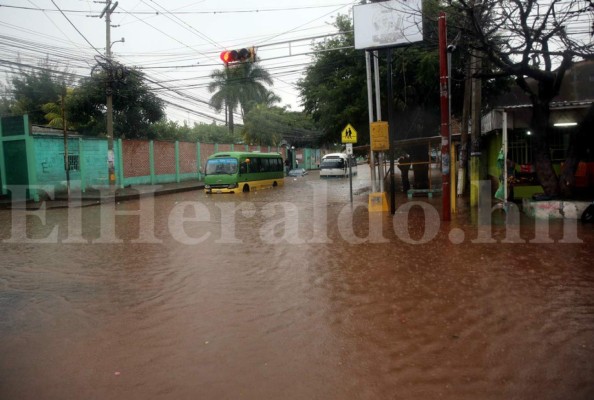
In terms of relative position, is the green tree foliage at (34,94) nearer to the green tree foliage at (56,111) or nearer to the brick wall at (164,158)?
the green tree foliage at (56,111)

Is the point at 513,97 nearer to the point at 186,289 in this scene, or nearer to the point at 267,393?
the point at 186,289

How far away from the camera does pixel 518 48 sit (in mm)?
10977

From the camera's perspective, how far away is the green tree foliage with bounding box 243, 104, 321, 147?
50750 mm

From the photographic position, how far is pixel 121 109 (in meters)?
33.5

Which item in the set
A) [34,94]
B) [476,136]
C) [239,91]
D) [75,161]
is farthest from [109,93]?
[239,91]

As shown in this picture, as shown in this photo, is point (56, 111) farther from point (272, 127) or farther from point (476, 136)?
point (476, 136)

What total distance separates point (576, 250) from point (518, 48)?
5022 millimetres

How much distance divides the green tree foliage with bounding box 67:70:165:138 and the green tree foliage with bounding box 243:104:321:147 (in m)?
15.9

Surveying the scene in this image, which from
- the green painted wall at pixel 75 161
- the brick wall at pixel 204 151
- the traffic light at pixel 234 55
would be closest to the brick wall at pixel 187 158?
the brick wall at pixel 204 151

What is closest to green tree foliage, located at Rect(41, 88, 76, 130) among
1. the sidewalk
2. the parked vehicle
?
the sidewalk

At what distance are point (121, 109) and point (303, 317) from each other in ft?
104

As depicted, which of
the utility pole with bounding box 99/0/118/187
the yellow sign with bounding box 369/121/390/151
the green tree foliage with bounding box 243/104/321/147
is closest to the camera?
the yellow sign with bounding box 369/121/390/151

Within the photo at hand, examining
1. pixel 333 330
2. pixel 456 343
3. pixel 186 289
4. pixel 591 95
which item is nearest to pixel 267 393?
pixel 333 330

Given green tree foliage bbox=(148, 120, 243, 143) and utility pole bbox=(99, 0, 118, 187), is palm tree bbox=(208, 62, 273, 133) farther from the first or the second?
utility pole bbox=(99, 0, 118, 187)
